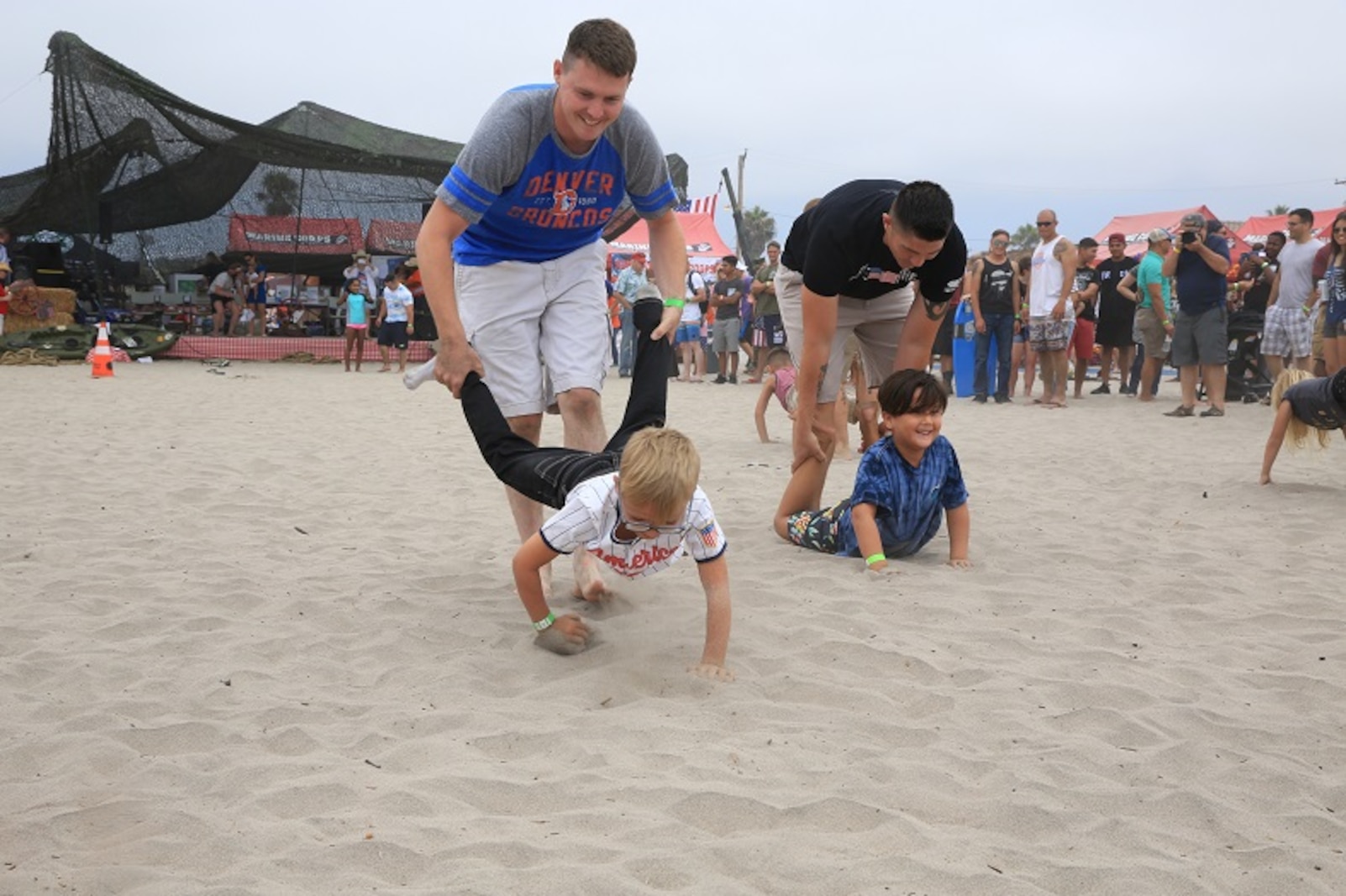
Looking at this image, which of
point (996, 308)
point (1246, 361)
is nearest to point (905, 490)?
point (996, 308)

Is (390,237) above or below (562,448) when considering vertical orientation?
above

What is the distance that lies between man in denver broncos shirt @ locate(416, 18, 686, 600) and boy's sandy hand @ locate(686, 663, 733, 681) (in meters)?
0.83

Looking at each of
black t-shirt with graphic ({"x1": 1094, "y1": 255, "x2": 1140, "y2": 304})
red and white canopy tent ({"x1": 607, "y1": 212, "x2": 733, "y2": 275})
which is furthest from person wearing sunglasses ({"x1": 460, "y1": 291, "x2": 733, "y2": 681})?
red and white canopy tent ({"x1": 607, "y1": 212, "x2": 733, "y2": 275})

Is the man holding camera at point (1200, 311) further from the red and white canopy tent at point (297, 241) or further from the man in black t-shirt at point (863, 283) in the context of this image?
the red and white canopy tent at point (297, 241)

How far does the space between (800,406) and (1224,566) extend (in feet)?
6.14

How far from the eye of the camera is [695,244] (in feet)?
82.7

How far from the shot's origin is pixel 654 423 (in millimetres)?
4152

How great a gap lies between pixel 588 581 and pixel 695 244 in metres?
21.5

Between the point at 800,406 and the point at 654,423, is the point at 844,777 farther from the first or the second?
the point at 800,406

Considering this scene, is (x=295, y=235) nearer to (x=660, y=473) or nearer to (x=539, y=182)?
(x=539, y=182)

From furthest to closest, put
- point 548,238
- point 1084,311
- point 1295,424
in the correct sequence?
point 1084,311 → point 1295,424 → point 548,238

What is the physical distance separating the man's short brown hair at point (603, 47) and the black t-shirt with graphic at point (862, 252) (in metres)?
1.25

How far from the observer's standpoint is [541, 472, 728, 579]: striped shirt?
3410 millimetres

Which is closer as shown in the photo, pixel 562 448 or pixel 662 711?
pixel 662 711
